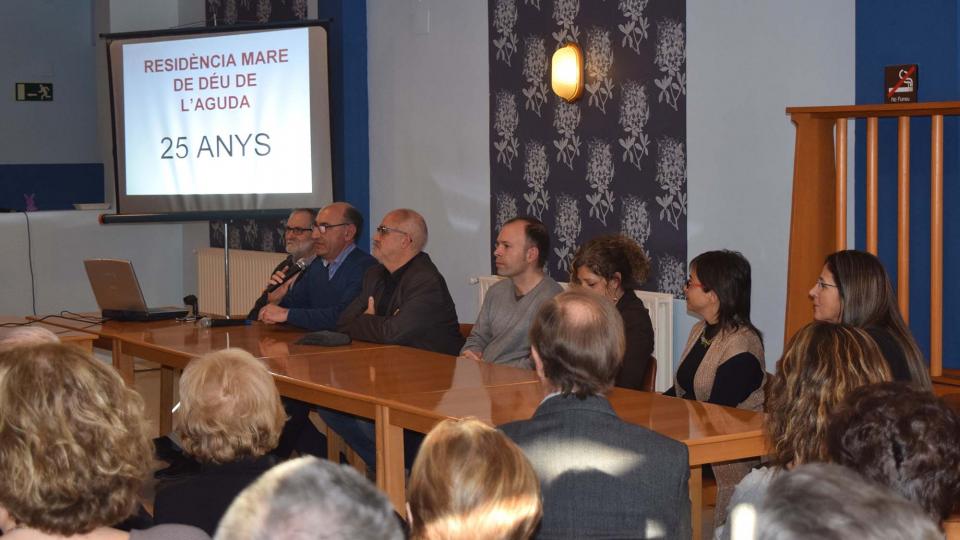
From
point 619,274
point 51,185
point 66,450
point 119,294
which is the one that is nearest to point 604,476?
point 66,450

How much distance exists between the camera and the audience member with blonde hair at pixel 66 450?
1818mm

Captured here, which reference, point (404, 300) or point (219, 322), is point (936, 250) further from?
point (219, 322)

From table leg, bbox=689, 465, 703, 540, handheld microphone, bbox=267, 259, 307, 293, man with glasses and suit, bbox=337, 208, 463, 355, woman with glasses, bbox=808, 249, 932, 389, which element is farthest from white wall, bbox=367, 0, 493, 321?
table leg, bbox=689, 465, 703, 540

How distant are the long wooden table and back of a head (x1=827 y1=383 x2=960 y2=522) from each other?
1253 millimetres

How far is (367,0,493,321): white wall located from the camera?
7039 mm

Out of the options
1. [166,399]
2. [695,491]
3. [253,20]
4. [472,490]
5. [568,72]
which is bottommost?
[166,399]

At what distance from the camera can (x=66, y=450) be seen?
5.98 ft

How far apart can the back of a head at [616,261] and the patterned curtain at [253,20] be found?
4.25m

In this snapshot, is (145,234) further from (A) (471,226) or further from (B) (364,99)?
(A) (471,226)

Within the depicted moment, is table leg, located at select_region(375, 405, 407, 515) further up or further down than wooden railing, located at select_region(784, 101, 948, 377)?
further down

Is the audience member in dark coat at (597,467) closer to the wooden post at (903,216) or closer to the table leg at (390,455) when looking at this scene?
the table leg at (390,455)

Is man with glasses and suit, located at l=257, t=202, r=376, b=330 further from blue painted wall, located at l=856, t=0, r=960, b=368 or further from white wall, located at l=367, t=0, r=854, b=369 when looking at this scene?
blue painted wall, located at l=856, t=0, r=960, b=368

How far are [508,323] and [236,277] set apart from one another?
4.47m

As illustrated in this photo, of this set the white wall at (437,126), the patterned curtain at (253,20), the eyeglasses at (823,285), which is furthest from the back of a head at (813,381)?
the patterned curtain at (253,20)
